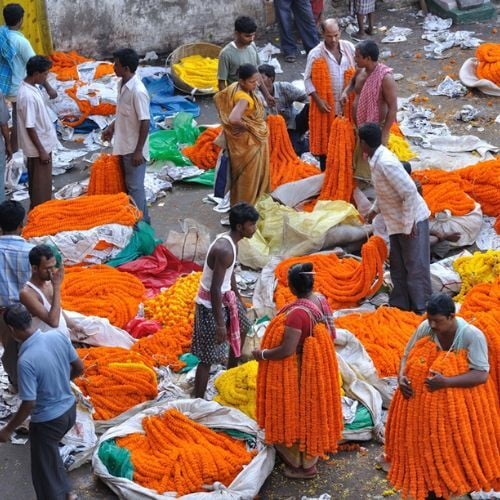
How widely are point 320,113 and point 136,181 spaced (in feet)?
6.60

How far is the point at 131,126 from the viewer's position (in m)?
9.99

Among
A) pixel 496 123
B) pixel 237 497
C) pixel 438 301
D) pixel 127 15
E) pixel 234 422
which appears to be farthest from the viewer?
pixel 127 15

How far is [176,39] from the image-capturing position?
A: 15.2 metres

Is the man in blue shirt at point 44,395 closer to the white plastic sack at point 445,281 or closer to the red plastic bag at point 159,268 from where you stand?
the red plastic bag at point 159,268

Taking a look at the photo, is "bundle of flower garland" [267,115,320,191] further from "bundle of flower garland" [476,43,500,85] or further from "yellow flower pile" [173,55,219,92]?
"bundle of flower garland" [476,43,500,85]

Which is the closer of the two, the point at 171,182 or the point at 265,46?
the point at 171,182

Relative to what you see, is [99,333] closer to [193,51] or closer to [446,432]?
[446,432]

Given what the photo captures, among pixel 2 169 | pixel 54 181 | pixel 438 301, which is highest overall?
pixel 438 301

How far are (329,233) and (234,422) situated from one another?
2.96m

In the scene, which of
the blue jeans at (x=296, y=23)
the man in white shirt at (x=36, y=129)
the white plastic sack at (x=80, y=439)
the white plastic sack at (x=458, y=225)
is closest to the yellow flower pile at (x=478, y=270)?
the white plastic sack at (x=458, y=225)

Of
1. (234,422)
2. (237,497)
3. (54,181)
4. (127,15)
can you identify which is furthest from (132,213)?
(127,15)

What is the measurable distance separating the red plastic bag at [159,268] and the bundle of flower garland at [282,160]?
1.68 m

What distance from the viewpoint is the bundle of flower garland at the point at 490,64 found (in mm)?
13461

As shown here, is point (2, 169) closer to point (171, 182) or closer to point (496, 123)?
point (171, 182)
